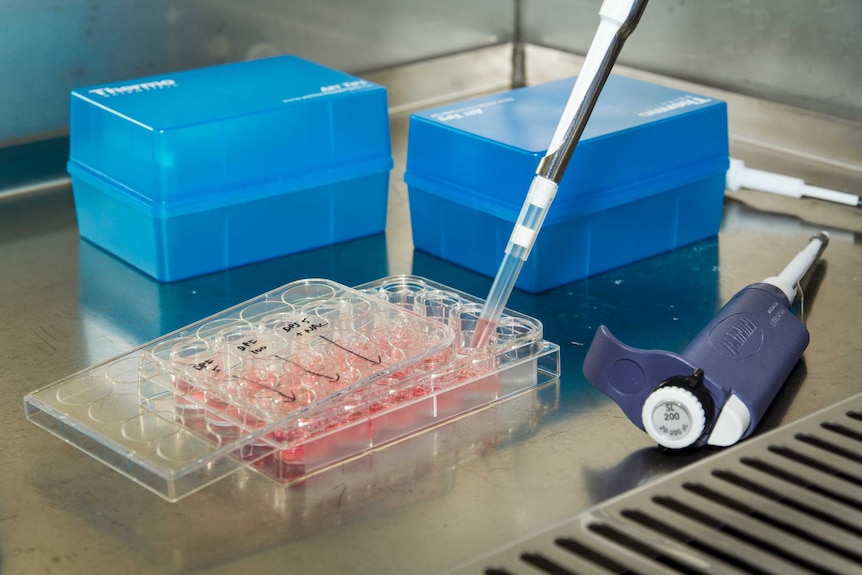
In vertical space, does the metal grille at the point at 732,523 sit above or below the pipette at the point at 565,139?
below

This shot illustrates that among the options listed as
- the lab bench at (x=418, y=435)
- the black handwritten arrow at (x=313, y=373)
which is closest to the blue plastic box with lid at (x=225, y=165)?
the lab bench at (x=418, y=435)

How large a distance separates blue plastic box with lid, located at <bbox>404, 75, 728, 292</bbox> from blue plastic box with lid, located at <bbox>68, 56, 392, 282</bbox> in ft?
0.25

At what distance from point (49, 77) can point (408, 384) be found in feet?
2.65

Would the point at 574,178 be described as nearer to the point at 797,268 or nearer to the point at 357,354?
the point at 797,268

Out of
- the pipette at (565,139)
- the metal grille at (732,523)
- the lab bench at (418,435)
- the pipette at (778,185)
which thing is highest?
the pipette at (565,139)

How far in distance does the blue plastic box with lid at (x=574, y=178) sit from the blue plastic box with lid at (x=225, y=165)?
0.25 ft

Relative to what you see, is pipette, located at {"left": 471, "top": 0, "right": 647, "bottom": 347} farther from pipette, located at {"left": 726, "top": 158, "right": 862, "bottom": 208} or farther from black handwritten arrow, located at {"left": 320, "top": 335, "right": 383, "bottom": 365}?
pipette, located at {"left": 726, "top": 158, "right": 862, "bottom": 208}

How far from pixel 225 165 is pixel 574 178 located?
0.36 m

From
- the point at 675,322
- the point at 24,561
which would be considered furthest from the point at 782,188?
the point at 24,561

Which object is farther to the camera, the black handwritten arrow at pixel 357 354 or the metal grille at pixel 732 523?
the black handwritten arrow at pixel 357 354

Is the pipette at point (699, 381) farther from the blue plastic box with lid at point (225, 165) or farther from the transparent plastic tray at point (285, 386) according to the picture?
the blue plastic box with lid at point (225, 165)

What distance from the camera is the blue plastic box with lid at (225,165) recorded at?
116 cm

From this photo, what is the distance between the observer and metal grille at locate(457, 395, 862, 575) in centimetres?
70

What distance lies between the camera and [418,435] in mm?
884
